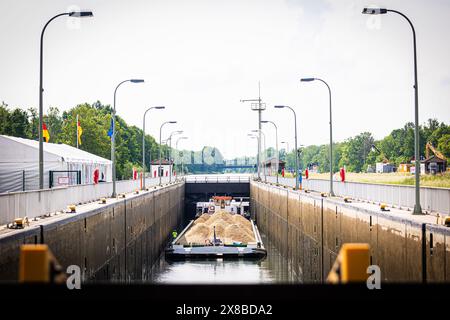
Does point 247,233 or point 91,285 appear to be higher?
point 91,285

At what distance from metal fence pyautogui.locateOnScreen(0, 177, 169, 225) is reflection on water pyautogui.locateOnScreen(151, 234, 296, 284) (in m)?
9.64

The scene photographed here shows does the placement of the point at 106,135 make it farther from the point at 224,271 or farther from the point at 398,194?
the point at 398,194

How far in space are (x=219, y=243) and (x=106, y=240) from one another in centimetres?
3210

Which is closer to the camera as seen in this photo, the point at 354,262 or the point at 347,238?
the point at 354,262

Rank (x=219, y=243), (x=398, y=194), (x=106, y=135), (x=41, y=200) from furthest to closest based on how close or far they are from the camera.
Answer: (x=106, y=135) < (x=219, y=243) < (x=398, y=194) < (x=41, y=200)

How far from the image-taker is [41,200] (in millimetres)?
25031

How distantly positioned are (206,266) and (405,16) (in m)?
31.1

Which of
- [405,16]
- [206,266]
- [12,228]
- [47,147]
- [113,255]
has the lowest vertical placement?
[206,266]

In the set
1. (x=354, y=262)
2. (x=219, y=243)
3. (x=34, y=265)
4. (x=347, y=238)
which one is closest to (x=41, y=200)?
(x=347, y=238)

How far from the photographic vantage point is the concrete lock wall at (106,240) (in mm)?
17312

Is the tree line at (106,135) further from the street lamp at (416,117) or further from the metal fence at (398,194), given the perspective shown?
the street lamp at (416,117)

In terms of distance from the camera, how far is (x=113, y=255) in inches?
1319

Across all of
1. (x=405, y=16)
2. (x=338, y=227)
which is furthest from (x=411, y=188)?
(x=405, y=16)

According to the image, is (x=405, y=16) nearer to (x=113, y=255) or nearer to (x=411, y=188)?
(x=411, y=188)
